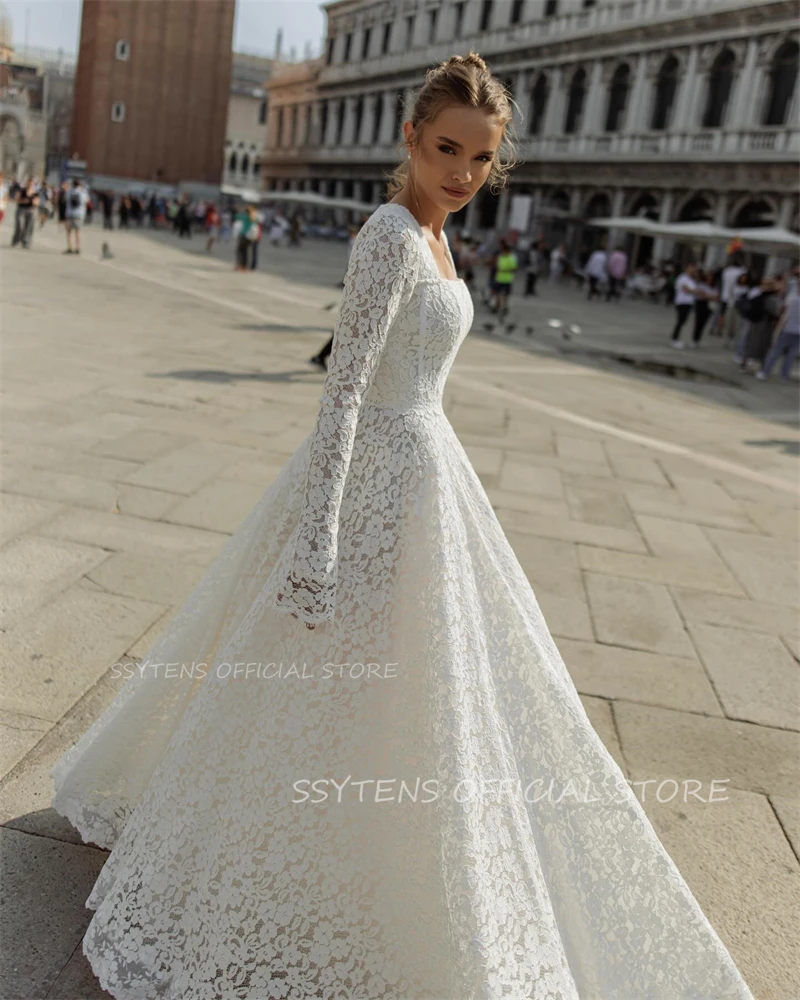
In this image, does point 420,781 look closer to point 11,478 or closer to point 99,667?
point 99,667

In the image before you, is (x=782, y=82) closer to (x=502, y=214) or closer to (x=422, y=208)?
(x=502, y=214)

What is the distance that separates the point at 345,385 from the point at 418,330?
0.59ft

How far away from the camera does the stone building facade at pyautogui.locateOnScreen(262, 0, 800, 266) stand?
25781 millimetres

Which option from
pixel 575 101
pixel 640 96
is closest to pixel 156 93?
pixel 575 101

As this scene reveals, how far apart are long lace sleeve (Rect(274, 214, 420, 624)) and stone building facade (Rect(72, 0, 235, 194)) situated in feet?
154

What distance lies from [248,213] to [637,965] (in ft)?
56.3

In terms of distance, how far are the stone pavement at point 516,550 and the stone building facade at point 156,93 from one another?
3869 centimetres

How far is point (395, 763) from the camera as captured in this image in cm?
152

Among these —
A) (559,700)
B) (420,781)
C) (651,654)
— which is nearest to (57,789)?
(420,781)

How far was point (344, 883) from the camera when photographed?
1.50 metres

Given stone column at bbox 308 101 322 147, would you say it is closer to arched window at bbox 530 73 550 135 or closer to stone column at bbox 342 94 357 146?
stone column at bbox 342 94 357 146

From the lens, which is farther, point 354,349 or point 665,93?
point 665,93

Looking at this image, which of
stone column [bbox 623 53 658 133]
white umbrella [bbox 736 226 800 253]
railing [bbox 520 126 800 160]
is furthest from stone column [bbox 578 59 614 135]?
white umbrella [bbox 736 226 800 253]

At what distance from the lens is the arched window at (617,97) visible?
101 feet
